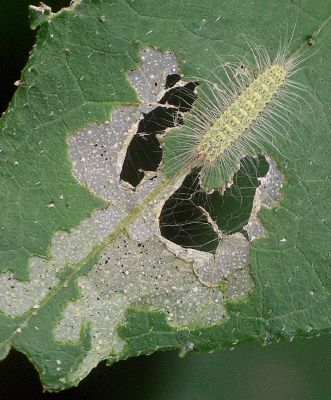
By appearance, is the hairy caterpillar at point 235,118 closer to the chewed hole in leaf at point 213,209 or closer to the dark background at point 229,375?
the chewed hole in leaf at point 213,209

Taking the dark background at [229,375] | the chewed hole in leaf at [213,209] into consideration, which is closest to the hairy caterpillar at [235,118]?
the chewed hole in leaf at [213,209]

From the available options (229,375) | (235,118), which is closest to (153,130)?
(235,118)

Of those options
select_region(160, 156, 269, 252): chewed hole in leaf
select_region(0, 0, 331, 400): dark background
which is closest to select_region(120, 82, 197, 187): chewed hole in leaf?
select_region(160, 156, 269, 252): chewed hole in leaf

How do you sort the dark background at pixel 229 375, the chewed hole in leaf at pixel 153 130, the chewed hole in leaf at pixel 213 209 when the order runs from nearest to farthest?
the chewed hole in leaf at pixel 153 130
the chewed hole in leaf at pixel 213 209
the dark background at pixel 229 375

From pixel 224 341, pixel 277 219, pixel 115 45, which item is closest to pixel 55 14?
pixel 115 45

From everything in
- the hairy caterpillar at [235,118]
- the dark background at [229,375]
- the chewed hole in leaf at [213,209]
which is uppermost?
the hairy caterpillar at [235,118]

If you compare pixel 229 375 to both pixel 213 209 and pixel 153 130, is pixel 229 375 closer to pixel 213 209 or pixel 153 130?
pixel 213 209

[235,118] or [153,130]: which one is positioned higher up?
[153,130]
